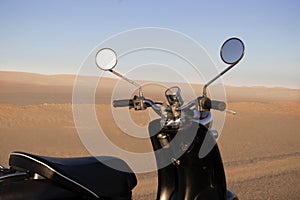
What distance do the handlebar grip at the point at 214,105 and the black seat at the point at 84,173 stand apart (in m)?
0.74

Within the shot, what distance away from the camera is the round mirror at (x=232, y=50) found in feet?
9.75

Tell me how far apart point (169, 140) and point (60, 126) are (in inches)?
494

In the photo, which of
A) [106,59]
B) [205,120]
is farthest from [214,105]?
[106,59]

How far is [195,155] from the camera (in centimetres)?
304

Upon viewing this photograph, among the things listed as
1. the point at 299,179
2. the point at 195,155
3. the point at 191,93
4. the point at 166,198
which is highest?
the point at 191,93

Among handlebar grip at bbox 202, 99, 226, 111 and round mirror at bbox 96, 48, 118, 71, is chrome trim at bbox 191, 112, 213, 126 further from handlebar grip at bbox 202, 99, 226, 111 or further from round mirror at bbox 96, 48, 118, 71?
round mirror at bbox 96, 48, 118, 71

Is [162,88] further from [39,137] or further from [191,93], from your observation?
[39,137]

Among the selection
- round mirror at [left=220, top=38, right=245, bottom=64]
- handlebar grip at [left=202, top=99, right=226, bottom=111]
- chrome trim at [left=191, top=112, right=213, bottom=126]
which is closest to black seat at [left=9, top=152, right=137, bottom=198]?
chrome trim at [left=191, top=112, right=213, bottom=126]

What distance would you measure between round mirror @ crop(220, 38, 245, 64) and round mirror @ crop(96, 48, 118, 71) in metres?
0.81

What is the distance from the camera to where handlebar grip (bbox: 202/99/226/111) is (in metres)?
2.89

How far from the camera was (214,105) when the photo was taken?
116 inches

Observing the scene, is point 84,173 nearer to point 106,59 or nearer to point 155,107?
point 155,107

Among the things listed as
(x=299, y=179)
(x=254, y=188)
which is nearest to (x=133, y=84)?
(x=254, y=188)

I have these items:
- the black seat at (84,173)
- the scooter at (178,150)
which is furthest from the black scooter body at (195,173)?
the black seat at (84,173)
